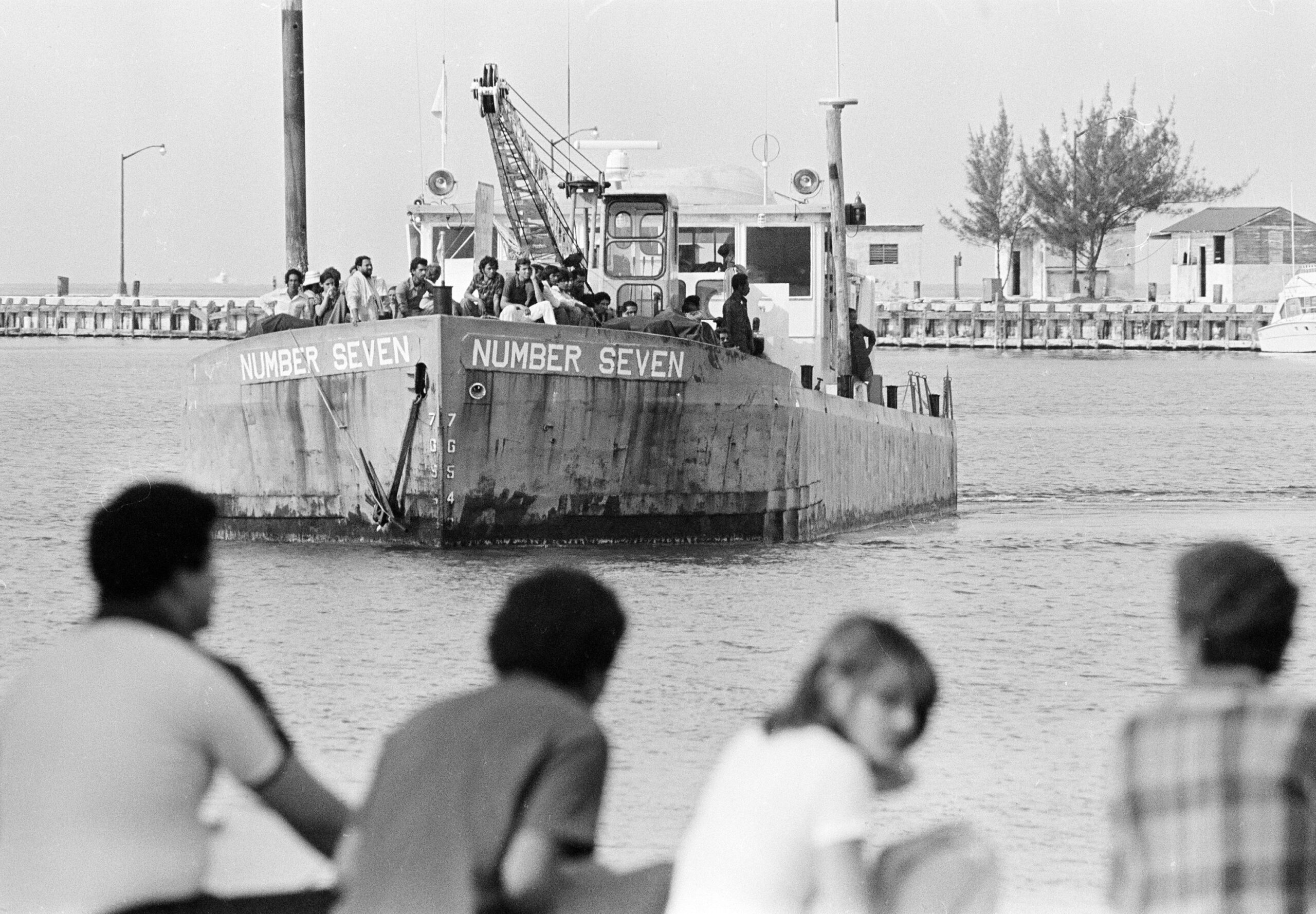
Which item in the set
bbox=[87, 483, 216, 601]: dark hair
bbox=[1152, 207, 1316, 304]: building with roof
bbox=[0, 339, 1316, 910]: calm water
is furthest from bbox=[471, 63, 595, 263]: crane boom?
bbox=[1152, 207, 1316, 304]: building with roof

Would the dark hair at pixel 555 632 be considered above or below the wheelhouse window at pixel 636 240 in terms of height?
below

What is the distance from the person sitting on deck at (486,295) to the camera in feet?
57.1

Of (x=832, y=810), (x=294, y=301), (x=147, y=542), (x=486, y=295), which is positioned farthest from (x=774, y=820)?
(x=294, y=301)

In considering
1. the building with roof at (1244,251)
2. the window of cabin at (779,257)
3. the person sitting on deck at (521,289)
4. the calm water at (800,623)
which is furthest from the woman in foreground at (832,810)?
the building with roof at (1244,251)

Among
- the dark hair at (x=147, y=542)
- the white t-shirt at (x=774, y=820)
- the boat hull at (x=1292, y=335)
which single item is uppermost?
the boat hull at (x=1292, y=335)

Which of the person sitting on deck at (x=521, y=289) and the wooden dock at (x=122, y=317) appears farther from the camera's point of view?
the wooden dock at (x=122, y=317)

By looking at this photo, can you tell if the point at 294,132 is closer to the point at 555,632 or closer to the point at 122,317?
the point at 555,632

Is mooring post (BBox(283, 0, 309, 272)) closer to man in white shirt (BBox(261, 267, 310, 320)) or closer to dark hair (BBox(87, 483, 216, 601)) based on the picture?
man in white shirt (BBox(261, 267, 310, 320))

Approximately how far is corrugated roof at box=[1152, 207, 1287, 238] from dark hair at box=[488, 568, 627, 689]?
84.2m

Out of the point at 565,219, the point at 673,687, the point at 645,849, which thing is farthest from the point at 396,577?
the point at 645,849

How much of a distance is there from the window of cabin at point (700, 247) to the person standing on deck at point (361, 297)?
3475mm

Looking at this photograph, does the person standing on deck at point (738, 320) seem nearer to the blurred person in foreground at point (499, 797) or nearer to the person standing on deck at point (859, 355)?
the person standing on deck at point (859, 355)

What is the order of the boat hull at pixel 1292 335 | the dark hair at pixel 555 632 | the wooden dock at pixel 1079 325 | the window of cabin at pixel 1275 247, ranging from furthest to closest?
the window of cabin at pixel 1275 247
the wooden dock at pixel 1079 325
the boat hull at pixel 1292 335
the dark hair at pixel 555 632

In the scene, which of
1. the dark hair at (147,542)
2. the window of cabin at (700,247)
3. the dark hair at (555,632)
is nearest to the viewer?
the dark hair at (555,632)
